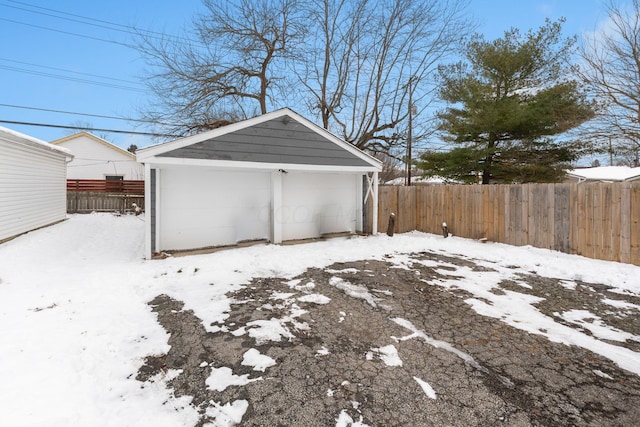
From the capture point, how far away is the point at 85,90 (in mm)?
15852

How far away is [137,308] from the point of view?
397cm

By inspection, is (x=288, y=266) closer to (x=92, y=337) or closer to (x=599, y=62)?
(x=92, y=337)

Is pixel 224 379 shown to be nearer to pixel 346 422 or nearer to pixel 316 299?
pixel 346 422

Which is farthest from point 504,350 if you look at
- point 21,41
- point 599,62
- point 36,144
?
point 21,41

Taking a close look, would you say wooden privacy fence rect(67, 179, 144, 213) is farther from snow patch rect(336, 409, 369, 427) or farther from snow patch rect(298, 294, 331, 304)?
snow patch rect(336, 409, 369, 427)

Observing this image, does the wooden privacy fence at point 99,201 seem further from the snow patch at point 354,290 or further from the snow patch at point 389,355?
the snow patch at point 389,355

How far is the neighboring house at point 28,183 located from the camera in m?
7.78

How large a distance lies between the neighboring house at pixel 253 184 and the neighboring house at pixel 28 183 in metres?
4.44

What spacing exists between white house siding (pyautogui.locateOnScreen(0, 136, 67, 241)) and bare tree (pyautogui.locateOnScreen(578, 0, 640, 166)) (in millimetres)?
17288

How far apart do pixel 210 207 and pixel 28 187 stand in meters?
6.14

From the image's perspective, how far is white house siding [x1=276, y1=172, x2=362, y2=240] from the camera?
28.5 ft

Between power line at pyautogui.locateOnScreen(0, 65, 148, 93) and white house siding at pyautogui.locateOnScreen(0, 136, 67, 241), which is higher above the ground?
power line at pyautogui.locateOnScreen(0, 65, 148, 93)

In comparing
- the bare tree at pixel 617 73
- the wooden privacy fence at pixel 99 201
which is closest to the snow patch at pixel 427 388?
the bare tree at pixel 617 73

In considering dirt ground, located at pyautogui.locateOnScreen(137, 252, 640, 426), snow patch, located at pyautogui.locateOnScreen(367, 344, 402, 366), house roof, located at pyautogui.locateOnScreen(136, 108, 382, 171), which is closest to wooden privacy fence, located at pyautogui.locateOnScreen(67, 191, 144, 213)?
house roof, located at pyautogui.locateOnScreen(136, 108, 382, 171)
